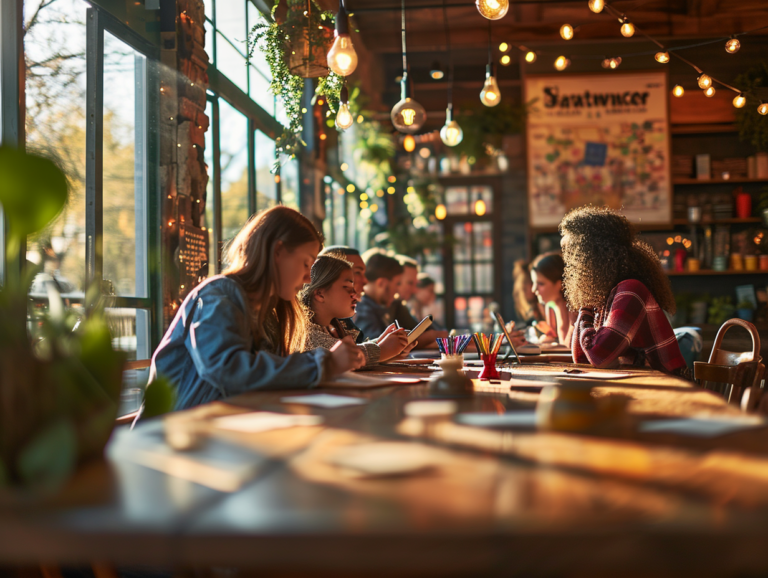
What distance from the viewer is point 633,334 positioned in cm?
279

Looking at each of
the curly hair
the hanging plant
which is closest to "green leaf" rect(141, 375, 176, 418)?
the curly hair

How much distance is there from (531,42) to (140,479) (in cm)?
803

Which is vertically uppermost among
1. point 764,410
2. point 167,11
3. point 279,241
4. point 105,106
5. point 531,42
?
point 531,42

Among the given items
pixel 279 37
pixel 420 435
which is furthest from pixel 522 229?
pixel 420 435

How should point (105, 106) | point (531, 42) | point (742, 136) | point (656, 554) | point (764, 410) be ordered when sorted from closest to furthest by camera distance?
point (656, 554)
point (764, 410)
point (105, 106)
point (742, 136)
point (531, 42)

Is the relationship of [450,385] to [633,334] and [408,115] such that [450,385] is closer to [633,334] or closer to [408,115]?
[633,334]

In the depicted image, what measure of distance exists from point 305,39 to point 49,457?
314 centimetres

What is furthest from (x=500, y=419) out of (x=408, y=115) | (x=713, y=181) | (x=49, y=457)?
(x=713, y=181)

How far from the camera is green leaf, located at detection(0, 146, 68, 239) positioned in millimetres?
889

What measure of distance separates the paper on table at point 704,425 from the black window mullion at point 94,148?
8.15ft

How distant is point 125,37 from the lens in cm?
332

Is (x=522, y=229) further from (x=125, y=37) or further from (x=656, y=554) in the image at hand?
(x=656, y=554)

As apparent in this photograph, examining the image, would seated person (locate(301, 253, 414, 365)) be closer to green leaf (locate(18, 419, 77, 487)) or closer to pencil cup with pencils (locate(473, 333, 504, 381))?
pencil cup with pencils (locate(473, 333, 504, 381))

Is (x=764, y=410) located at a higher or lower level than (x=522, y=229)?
lower
